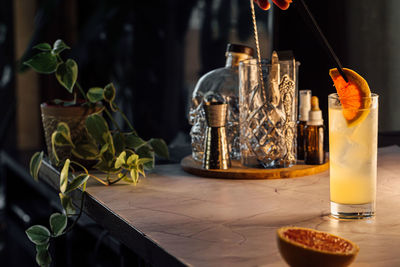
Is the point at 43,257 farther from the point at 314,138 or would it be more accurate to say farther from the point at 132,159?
the point at 314,138

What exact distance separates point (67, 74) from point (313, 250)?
31.6 inches

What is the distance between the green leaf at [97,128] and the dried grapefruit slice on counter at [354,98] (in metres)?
0.53

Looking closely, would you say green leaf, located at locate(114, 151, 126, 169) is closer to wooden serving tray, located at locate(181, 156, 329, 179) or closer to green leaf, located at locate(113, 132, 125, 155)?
green leaf, located at locate(113, 132, 125, 155)

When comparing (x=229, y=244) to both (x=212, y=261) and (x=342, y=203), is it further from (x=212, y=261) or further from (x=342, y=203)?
(x=342, y=203)

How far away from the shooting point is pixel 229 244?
872mm

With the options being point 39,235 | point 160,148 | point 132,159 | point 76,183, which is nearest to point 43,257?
point 39,235

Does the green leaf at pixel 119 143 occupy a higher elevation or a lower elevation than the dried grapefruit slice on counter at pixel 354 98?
lower

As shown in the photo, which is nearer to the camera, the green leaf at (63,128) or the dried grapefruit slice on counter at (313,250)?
the dried grapefruit slice on counter at (313,250)

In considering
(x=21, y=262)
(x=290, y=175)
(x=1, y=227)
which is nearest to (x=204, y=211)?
(x=290, y=175)

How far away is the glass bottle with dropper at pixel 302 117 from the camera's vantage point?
1.37 m

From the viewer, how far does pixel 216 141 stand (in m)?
1.36

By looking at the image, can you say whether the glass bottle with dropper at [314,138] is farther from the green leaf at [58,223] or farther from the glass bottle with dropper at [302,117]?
the green leaf at [58,223]

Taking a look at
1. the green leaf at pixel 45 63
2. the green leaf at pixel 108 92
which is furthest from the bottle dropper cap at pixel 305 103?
the green leaf at pixel 45 63

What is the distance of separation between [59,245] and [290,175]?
739mm
